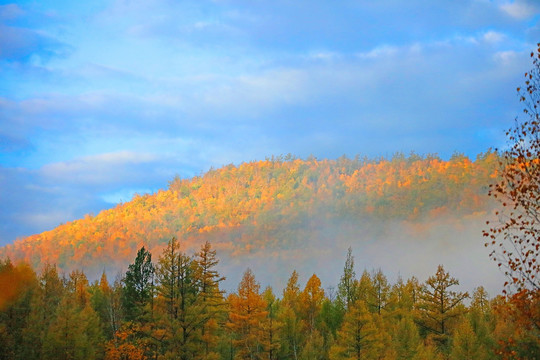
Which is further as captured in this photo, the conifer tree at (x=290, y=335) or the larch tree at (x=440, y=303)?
the conifer tree at (x=290, y=335)

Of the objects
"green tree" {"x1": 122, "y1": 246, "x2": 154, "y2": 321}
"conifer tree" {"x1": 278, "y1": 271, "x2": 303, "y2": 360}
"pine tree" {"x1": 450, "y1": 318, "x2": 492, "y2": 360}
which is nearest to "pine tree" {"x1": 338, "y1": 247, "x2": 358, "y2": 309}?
"conifer tree" {"x1": 278, "y1": 271, "x2": 303, "y2": 360}

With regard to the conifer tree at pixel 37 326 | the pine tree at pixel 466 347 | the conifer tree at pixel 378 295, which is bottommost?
the pine tree at pixel 466 347

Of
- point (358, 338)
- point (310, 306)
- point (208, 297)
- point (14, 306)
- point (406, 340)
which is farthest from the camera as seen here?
point (310, 306)

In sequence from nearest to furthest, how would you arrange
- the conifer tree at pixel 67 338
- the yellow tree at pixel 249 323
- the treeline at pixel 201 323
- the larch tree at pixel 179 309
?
the larch tree at pixel 179 309 < the treeline at pixel 201 323 < the conifer tree at pixel 67 338 < the yellow tree at pixel 249 323

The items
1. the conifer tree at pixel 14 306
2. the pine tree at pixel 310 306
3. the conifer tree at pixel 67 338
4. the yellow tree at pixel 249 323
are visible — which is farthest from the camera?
the pine tree at pixel 310 306

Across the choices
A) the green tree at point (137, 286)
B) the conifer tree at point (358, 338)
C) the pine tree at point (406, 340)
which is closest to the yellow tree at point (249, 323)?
the conifer tree at point (358, 338)

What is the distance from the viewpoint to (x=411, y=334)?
5597 centimetres

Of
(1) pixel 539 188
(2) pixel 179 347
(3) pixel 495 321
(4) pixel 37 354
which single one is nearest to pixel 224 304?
(2) pixel 179 347

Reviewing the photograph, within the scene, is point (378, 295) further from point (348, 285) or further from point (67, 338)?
point (67, 338)

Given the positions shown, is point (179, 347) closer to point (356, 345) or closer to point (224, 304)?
point (224, 304)

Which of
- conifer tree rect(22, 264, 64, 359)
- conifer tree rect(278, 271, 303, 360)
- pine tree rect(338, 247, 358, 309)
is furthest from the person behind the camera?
conifer tree rect(278, 271, 303, 360)

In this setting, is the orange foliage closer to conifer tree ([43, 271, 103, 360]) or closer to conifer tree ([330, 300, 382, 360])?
conifer tree ([43, 271, 103, 360])

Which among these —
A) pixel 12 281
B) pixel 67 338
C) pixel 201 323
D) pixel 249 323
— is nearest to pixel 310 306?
pixel 249 323

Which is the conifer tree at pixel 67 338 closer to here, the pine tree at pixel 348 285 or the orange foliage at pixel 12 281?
the orange foliage at pixel 12 281
